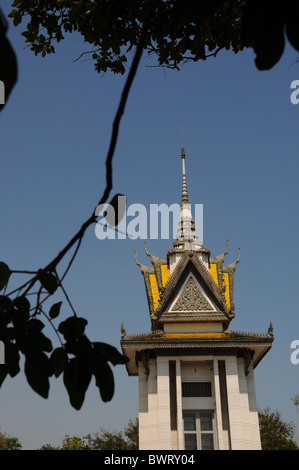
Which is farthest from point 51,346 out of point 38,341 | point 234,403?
point 234,403

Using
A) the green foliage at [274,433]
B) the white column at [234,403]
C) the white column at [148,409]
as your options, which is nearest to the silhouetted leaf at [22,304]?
the white column at [234,403]

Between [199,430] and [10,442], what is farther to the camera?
[10,442]

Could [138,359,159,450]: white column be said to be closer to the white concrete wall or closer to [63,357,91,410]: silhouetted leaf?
the white concrete wall

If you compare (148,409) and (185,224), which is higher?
(185,224)

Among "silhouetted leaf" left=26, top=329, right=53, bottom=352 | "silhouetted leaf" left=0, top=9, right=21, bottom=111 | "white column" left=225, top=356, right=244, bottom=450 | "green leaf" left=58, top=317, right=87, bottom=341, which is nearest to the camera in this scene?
"silhouetted leaf" left=0, top=9, right=21, bottom=111

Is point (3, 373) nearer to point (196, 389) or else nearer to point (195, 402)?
point (195, 402)

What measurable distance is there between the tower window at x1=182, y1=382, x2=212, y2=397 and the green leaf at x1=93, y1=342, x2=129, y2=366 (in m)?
16.2

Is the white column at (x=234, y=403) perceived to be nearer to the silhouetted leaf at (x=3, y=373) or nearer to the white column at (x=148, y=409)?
the white column at (x=148, y=409)

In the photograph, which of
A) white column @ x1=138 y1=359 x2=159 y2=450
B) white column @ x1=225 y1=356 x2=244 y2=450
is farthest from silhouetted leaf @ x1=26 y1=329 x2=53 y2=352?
white column @ x1=138 y1=359 x2=159 y2=450

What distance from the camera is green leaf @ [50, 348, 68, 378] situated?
1580 mm

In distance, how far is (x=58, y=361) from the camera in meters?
1.59

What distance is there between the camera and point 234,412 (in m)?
16.4

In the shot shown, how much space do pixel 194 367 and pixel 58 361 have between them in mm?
16518

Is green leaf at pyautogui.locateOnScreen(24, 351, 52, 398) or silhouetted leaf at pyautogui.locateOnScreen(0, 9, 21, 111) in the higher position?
silhouetted leaf at pyautogui.locateOnScreen(0, 9, 21, 111)
